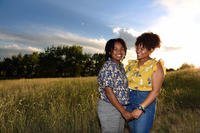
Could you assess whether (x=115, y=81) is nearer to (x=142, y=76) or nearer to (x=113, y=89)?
(x=113, y=89)

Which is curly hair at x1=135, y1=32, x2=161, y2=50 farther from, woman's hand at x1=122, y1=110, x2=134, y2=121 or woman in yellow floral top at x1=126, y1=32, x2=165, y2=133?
woman's hand at x1=122, y1=110, x2=134, y2=121

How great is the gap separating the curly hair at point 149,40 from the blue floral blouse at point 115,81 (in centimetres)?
34

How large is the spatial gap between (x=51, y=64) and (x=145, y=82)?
5143 cm

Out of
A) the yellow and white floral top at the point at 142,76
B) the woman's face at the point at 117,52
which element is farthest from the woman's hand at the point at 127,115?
the woman's face at the point at 117,52

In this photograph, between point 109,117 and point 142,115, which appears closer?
point 142,115

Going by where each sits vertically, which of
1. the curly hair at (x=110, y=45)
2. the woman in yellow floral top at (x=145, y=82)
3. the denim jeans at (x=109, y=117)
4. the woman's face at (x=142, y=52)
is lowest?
the denim jeans at (x=109, y=117)

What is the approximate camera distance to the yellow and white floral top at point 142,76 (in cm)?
307

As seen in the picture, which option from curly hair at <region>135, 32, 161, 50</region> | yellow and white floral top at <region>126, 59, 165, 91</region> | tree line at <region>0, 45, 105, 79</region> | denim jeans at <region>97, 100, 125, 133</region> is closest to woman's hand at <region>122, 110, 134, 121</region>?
denim jeans at <region>97, 100, 125, 133</region>

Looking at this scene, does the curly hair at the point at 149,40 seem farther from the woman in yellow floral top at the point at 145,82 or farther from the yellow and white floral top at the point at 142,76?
the yellow and white floral top at the point at 142,76

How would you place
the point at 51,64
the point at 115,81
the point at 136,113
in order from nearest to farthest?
the point at 136,113
the point at 115,81
the point at 51,64

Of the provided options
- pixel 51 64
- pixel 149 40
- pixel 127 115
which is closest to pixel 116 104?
pixel 127 115

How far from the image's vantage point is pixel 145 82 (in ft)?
10.1

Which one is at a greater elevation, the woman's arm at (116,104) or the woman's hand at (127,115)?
the woman's arm at (116,104)

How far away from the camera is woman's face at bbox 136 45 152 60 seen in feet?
10.2
